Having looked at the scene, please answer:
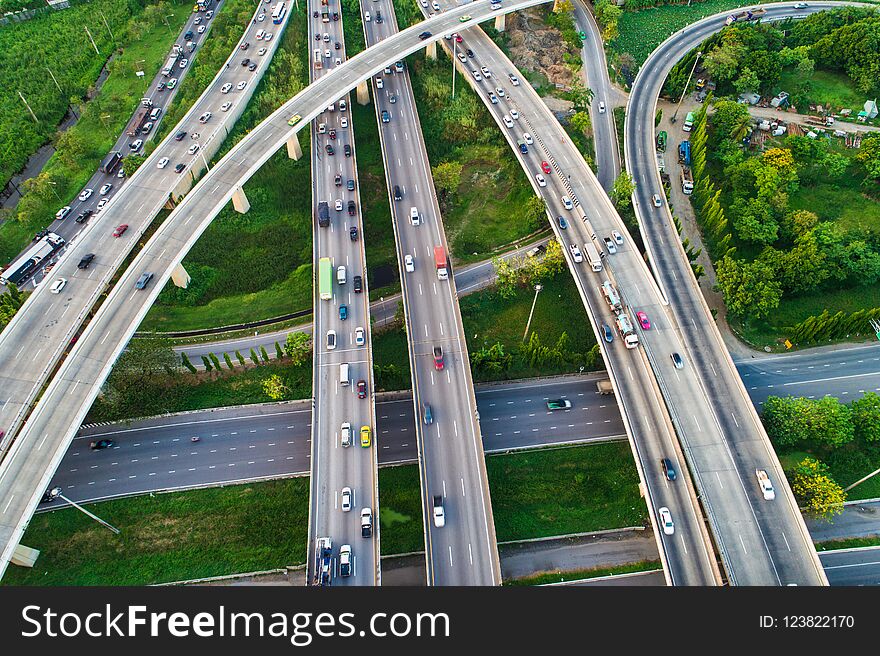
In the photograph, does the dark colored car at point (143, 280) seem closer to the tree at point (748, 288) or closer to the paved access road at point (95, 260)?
the paved access road at point (95, 260)

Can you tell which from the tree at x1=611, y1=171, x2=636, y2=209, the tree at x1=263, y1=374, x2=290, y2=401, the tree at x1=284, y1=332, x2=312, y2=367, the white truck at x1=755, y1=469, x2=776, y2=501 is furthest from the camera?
the tree at x1=611, y1=171, x2=636, y2=209

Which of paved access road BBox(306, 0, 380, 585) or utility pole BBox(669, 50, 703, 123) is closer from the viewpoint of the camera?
paved access road BBox(306, 0, 380, 585)

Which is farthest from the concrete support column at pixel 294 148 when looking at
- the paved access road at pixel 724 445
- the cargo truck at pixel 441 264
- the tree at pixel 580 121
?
the paved access road at pixel 724 445

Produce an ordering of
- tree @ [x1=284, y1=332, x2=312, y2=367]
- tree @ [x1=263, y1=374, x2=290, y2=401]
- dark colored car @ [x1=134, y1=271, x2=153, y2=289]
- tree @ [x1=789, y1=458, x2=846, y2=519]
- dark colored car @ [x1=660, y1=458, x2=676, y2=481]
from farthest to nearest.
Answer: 1. tree @ [x1=284, y1=332, x2=312, y2=367]
2. dark colored car @ [x1=134, y1=271, x2=153, y2=289]
3. tree @ [x1=263, y1=374, x2=290, y2=401]
4. dark colored car @ [x1=660, y1=458, x2=676, y2=481]
5. tree @ [x1=789, y1=458, x2=846, y2=519]

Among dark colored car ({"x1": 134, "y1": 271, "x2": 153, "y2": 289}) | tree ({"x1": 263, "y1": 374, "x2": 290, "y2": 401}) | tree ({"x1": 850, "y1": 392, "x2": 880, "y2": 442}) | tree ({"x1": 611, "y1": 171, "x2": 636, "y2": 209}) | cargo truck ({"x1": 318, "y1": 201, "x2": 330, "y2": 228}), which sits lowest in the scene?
tree ({"x1": 850, "y1": 392, "x2": 880, "y2": 442})

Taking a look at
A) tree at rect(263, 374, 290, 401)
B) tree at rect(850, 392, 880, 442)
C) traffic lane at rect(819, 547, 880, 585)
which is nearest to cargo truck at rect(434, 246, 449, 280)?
tree at rect(263, 374, 290, 401)

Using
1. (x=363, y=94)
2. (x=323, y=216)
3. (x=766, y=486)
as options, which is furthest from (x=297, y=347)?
(x=363, y=94)

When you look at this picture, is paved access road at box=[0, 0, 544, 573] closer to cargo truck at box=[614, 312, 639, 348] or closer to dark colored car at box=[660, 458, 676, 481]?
cargo truck at box=[614, 312, 639, 348]

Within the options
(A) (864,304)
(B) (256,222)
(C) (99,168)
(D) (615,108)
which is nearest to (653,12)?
(D) (615,108)
